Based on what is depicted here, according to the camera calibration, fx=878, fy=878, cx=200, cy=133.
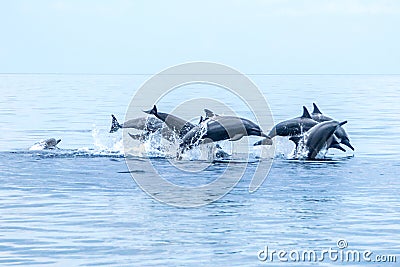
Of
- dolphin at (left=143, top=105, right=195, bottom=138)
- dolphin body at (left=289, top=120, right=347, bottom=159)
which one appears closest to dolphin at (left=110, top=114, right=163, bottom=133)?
dolphin at (left=143, top=105, right=195, bottom=138)

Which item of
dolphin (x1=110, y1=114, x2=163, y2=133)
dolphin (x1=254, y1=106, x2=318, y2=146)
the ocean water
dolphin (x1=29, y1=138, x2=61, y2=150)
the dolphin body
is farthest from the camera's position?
dolphin (x1=29, y1=138, x2=61, y2=150)

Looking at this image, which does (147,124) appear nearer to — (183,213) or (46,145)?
(46,145)

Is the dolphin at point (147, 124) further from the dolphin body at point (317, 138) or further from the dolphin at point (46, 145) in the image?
the dolphin body at point (317, 138)

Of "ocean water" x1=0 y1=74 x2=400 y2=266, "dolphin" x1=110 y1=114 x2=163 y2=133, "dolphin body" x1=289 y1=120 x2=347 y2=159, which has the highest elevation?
"dolphin" x1=110 y1=114 x2=163 y2=133

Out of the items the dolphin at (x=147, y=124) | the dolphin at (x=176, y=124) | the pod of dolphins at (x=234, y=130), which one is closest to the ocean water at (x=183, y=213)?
the pod of dolphins at (x=234, y=130)

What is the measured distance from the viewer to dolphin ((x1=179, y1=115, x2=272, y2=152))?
2419 centimetres

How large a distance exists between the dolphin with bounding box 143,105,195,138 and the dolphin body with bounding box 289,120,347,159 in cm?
305

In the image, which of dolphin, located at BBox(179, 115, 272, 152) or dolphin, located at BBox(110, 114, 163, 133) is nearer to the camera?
dolphin, located at BBox(179, 115, 272, 152)

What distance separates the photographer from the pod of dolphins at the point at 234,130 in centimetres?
2427

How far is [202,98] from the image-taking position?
69750mm

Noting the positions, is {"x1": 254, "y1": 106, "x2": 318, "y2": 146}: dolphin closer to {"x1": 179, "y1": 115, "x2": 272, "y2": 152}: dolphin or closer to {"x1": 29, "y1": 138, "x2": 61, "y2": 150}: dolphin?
{"x1": 179, "y1": 115, "x2": 272, "y2": 152}: dolphin

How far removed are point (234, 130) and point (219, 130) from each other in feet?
1.43

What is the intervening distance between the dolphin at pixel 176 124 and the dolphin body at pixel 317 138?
3.05 metres

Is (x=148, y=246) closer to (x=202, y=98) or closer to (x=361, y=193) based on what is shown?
(x=361, y=193)
